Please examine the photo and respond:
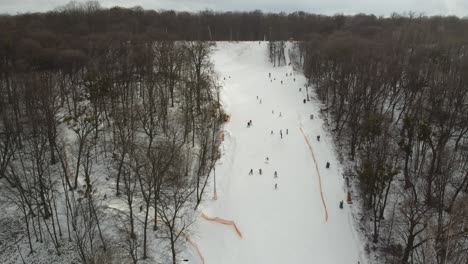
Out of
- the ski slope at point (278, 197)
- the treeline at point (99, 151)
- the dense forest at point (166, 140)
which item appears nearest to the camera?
the treeline at point (99, 151)

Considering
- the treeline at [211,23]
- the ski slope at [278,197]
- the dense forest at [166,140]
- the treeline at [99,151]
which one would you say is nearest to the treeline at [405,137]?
the dense forest at [166,140]

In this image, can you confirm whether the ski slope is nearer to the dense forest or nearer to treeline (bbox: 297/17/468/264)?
the dense forest

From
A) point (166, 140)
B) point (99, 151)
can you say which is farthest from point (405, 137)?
point (99, 151)

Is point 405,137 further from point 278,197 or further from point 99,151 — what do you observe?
point 99,151

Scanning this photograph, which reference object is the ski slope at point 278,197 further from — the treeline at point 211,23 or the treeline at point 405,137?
the treeline at point 211,23

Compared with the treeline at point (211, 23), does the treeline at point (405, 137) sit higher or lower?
lower

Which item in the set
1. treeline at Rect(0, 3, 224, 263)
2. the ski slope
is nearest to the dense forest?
treeline at Rect(0, 3, 224, 263)

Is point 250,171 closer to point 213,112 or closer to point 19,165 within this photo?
point 213,112
